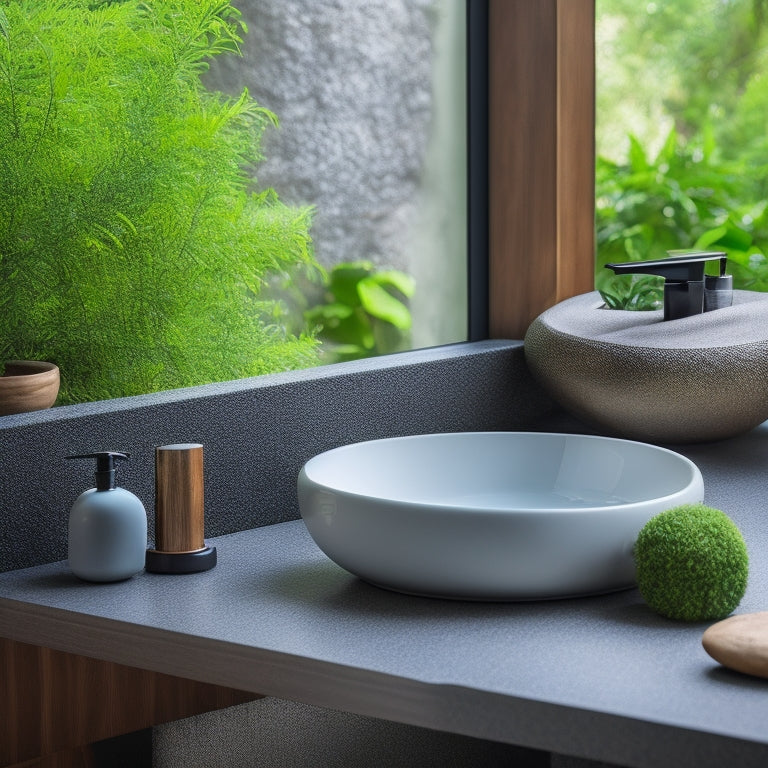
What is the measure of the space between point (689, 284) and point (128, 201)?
85 centimetres

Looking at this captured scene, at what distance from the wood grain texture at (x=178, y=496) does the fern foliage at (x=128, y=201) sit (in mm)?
268

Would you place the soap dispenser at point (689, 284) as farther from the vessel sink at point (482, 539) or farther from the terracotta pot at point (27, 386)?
the terracotta pot at point (27, 386)

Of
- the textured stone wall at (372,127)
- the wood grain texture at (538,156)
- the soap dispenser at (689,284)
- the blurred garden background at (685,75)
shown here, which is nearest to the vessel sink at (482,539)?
the soap dispenser at (689,284)

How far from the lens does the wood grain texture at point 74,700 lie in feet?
4.05

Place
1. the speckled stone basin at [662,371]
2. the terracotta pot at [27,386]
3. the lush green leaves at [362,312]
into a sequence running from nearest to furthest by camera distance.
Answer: the terracotta pot at [27,386] < the speckled stone basin at [662,371] < the lush green leaves at [362,312]

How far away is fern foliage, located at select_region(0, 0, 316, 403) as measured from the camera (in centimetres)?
133

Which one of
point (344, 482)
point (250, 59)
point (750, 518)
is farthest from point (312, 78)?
point (750, 518)

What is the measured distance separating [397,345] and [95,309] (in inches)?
25.7

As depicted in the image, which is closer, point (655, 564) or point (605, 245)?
point (655, 564)

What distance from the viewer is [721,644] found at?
90cm

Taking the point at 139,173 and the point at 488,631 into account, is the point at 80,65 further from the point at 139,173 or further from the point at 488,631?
the point at 488,631

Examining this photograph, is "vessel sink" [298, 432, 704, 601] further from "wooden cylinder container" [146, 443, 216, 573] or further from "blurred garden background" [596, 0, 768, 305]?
"blurred garden background" [596, 0, 768, 305]

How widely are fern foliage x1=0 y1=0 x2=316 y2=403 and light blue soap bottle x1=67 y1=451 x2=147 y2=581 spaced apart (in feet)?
0.84

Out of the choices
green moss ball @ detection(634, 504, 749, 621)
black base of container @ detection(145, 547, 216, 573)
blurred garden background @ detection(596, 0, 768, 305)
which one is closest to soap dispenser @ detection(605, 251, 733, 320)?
green moss ball @ detection(634, 504, 749, 621)
